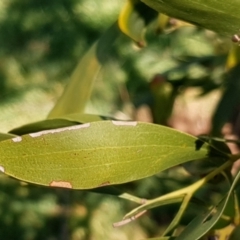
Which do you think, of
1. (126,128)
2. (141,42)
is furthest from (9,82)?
(126,128)

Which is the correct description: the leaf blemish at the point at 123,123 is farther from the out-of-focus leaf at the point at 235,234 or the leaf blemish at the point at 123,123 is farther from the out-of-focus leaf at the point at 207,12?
the out-of-focus leaf at the point at 235,234

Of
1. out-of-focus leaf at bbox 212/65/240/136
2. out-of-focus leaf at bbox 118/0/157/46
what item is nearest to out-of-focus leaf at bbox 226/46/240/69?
out-of-focus leaf at bbox 212/65/240/136

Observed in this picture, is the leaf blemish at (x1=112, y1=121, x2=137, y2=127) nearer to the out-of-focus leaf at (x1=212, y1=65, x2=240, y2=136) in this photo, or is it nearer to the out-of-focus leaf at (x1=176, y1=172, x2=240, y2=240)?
the out-of-focus leaf at (x1=176, y1=172, x2=240, y2=240)

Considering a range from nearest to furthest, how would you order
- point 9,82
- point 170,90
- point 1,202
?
1. point 170,90
2. point 1,202
3. point 9,82

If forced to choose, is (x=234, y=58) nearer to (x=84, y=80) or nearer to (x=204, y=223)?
(x=84, y=80)

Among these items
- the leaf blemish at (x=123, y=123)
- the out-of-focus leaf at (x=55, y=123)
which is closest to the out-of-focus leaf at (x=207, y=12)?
the leaf blemish at (x=123, y=123)

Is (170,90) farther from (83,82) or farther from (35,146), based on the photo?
(35,146)
